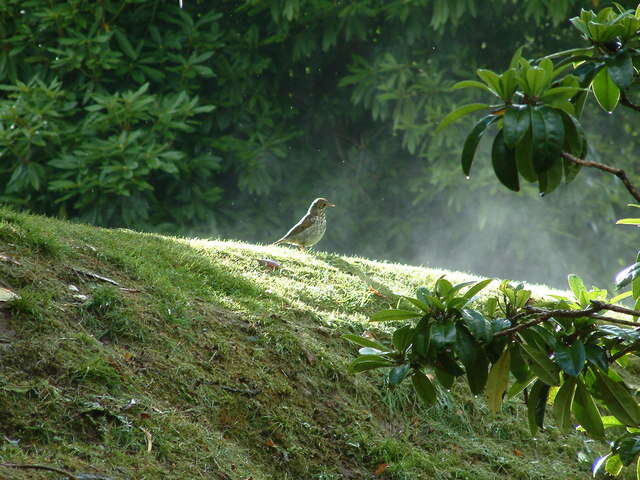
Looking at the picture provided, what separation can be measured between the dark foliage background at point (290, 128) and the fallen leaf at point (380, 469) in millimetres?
6197

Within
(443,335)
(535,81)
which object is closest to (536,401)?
(443,335)

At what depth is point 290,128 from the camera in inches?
479

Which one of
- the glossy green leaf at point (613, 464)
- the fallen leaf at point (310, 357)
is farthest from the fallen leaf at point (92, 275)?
the glossy green leaf at point (613, 464)

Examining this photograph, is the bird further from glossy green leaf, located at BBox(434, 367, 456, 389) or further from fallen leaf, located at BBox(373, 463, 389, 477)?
glossy green leaf, located at BBox(434, 367, 456, 389)

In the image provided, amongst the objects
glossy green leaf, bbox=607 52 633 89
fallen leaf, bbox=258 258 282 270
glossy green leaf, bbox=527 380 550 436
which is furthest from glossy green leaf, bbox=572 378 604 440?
fallen leaf, bbox=258 258 282 270

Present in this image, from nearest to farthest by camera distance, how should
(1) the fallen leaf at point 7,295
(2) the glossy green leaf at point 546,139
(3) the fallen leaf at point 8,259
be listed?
(2) the glossy green leaf at point 546,139, (1) the fallen leaf at point 7,295, (3) the fallen leaf at point 8,259

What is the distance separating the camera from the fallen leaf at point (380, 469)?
410 cm

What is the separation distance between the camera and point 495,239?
12992 mm

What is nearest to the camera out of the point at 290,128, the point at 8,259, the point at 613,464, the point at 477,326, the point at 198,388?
the point at 477,326

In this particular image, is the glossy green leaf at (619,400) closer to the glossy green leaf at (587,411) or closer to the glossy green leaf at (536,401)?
the glossy green leaf at (587,411)

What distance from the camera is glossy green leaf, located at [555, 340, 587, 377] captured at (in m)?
2.89

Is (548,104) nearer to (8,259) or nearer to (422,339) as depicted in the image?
(422,339)

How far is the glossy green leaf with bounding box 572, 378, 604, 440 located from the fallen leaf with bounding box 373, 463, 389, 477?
1.28 m

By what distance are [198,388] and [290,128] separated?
334 inches
